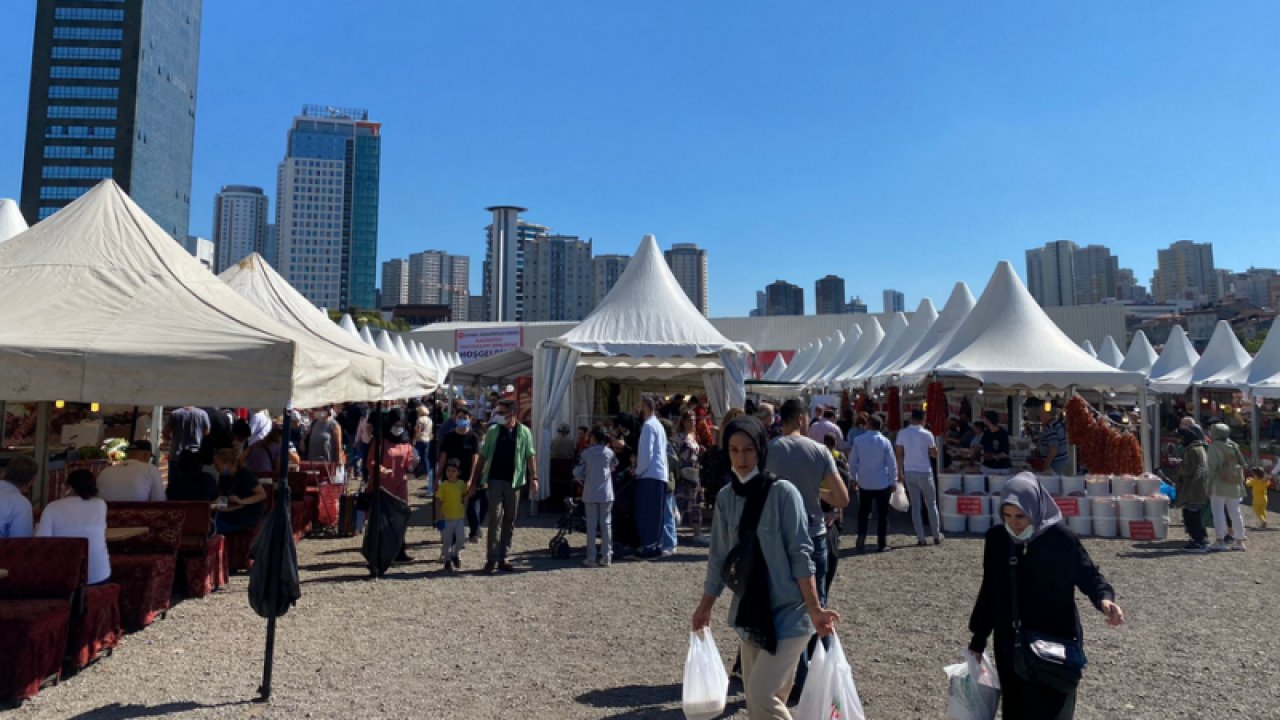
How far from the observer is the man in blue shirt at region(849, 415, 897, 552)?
874cm

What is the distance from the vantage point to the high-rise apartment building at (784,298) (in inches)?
6132

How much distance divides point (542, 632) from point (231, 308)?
3.23 metres

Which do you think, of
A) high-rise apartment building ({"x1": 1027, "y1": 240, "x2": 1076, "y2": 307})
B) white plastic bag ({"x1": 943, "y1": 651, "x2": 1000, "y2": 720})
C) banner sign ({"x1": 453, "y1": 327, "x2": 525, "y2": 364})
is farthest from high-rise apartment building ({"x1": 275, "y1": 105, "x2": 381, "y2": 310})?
white plastic bag ({"x1": 943, "y1": 651, "x2": 1000, "y2": 720})

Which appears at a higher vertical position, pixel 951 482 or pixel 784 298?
pixel 784 298

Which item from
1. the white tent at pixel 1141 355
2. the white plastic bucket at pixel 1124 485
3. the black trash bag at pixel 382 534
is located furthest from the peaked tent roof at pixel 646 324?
the white tent at pixel 1141 355

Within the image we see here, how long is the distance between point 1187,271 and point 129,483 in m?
186

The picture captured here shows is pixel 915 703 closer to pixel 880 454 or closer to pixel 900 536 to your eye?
pixel 880 454

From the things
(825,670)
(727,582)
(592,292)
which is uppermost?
(592,292)

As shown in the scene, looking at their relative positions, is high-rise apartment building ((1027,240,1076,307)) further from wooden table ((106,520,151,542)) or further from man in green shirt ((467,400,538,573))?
wooden table ((106,520,151,542))

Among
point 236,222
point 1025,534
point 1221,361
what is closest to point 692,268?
point 236,222

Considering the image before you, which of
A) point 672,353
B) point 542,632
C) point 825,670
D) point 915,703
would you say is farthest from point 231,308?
point 672,353

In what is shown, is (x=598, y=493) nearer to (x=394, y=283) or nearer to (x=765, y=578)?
(x=765, y=578)

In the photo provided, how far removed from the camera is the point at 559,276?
396ft

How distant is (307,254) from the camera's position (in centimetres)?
13525
